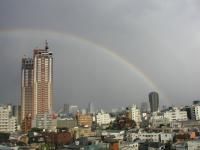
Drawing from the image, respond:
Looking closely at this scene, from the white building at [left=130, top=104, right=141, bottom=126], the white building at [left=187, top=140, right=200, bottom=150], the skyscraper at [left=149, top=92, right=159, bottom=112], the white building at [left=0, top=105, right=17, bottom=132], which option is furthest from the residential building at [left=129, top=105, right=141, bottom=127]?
the white building at [left=187, top=140, right=200, bottom=150]

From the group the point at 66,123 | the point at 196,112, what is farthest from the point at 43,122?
the point at 196,112

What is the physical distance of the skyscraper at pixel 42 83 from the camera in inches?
1852

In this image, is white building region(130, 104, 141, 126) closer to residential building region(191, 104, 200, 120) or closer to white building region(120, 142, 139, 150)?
residential building region(191, 104, 200, 120)

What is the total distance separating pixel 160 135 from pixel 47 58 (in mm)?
25574

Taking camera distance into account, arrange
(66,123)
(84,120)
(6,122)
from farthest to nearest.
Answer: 1. (84,120)
2. (66,123)
3. (6,122)

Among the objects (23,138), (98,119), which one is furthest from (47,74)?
(23,138)

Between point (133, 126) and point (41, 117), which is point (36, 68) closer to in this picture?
point (41, 117)

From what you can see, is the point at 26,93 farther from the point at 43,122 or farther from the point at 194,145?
the point at 194,145

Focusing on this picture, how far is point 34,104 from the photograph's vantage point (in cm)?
4691

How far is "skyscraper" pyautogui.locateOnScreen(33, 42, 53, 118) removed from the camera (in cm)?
4705

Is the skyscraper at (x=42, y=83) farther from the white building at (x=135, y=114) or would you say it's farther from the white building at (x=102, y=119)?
the white building at (x=135, y=114)

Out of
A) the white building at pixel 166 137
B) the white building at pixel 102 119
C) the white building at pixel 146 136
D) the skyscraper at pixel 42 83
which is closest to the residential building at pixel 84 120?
the white building at pixel 102 119

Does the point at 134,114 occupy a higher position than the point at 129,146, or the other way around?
the point at 134,114

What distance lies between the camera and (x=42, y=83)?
4756 cm
